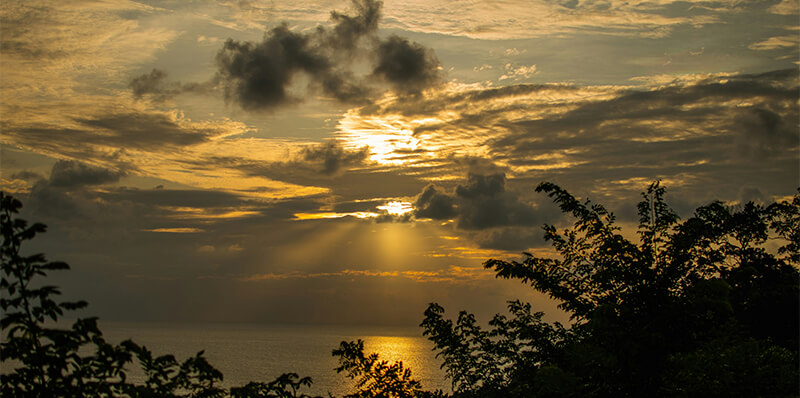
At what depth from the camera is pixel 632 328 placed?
12188mm

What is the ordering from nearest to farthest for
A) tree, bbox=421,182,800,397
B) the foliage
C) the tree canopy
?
the tree canopy, tree, bbox=421,182,800,397, the foliage

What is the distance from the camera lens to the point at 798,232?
3728 cm

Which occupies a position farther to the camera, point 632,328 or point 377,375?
point 377,375

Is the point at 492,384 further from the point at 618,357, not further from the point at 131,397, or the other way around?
the point at 131,397

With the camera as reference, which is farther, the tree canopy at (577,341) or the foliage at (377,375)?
the foliage at (377,375)

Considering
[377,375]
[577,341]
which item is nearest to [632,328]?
[577,341]

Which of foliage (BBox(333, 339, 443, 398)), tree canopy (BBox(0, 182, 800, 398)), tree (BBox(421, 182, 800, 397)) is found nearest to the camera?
tree canopy (BBox(0, 182, 800, 398))

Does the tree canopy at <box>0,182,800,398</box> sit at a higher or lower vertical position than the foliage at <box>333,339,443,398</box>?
higher

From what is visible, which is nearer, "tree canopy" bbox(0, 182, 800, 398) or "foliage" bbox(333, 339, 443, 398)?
"tree canopy" bbox(0, 182, 800, 398)

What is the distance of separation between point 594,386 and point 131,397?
840cm

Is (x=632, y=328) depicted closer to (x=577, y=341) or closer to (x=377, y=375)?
(x=577, y=341)

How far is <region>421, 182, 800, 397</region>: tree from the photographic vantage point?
10594mm

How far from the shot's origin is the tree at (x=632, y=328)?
1059cm

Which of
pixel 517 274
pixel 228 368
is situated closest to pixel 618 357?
pixel 517 274
